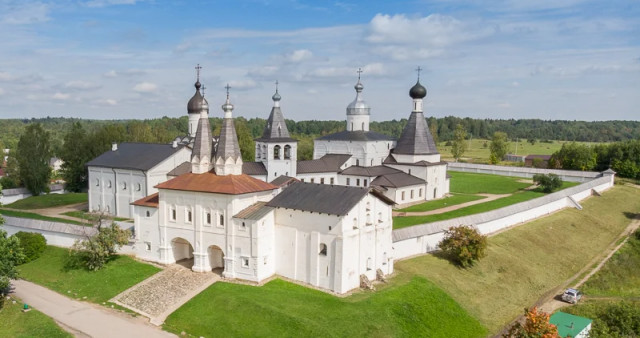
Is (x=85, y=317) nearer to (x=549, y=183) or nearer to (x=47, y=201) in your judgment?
(x=47, y=201)

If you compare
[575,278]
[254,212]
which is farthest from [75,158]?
[575,278]

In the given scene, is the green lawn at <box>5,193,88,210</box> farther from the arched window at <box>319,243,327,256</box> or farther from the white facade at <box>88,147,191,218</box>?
the arched window at <box>319,243,327,256</box>

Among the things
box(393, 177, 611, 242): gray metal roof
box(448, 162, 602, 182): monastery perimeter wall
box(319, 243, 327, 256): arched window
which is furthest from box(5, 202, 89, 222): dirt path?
box(448, 162, 602, 182): monastery perimeter wall

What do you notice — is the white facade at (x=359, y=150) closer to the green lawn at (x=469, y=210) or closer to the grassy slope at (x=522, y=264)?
the green lawn at (x=469, y=210)

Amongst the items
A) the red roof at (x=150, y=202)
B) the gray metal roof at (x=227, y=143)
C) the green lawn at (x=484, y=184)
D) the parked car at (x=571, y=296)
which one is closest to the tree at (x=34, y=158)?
the red roof at (x=150, y=202)

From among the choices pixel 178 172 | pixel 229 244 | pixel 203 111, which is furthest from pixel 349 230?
pixel 178 172
